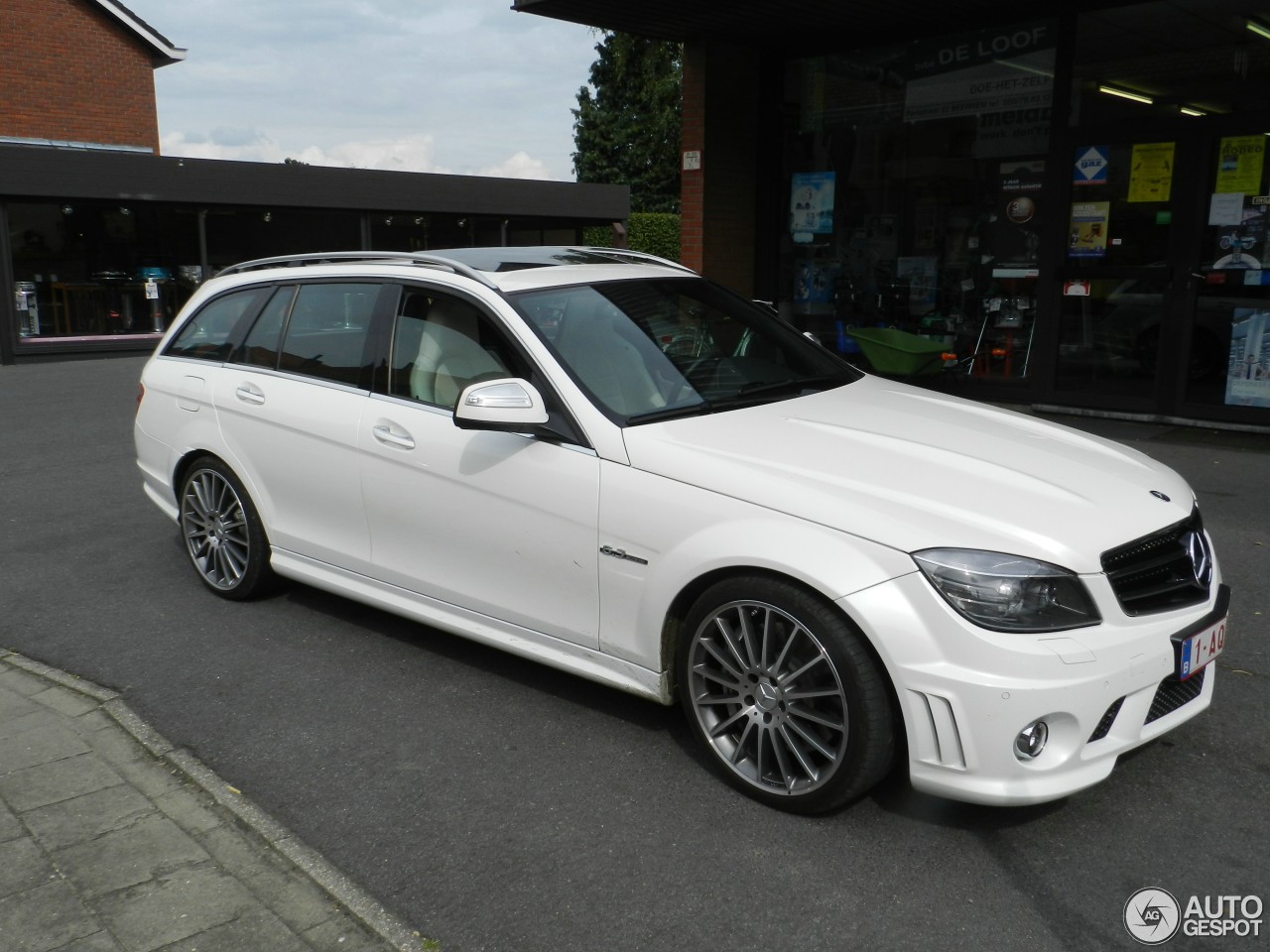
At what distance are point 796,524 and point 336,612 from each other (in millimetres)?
2948

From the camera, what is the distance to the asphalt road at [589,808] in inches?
117

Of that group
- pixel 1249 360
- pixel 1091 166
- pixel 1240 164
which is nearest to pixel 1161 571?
pixel 1249 360

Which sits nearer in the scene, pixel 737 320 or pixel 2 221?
pixel 737 320

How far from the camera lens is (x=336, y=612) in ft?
18.0

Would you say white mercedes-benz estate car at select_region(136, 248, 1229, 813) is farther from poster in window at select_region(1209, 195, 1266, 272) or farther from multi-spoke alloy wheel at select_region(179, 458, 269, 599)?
poster in window at select_region(1209, 195, 1266, 272)

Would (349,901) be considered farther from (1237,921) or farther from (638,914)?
(1237,921)

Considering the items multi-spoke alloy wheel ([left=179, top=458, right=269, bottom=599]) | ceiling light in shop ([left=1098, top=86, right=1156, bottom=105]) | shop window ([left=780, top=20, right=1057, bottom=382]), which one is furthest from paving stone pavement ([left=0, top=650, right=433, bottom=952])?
ceiling light in shop ([left=1098, top=86, right=1156, bottom=105])

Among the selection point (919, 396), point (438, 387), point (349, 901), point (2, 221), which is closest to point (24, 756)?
point (349, 901)

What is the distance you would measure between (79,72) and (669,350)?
2639cm

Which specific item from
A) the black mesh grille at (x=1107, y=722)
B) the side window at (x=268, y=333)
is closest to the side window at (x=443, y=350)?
the side window at (x=268, y=333)

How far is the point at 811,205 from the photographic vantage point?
1201 cm

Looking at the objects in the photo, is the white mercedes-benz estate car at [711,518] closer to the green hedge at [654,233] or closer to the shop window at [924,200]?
the shop window at [924,200]

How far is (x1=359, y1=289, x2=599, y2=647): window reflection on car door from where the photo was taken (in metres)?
3.92

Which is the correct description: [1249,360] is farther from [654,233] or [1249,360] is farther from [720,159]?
[654,233]
